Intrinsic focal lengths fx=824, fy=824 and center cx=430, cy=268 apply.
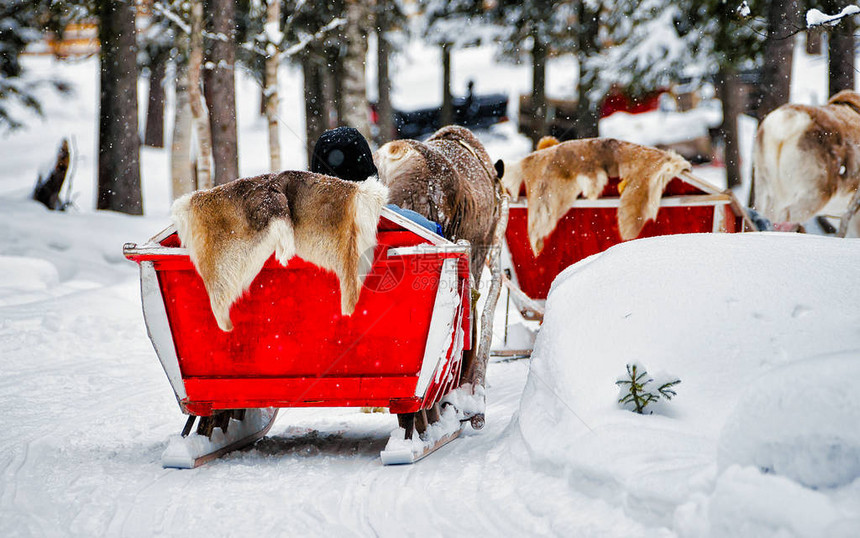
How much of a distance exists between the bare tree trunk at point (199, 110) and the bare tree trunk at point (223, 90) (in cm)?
25

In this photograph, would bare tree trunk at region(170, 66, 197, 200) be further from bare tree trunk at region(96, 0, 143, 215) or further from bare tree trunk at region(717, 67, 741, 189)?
bare tree trunk at region(717, 67, 741, 189)

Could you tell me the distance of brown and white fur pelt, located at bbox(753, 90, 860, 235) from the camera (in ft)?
27.2

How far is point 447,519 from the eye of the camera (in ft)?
10.2

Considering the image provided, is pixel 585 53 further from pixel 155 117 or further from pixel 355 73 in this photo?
pixel 155 117

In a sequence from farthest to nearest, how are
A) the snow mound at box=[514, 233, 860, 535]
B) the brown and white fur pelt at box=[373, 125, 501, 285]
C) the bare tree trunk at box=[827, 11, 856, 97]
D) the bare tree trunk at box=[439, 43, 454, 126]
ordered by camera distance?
the bare tree trunk at box=[439, 43, 454, 126]
the bare tree trunk at box=[827, 11, 856, 97]
the brown and white fur pelt at box=[373, 125, 501, 285]
the snow mound at box=[514, 233, 860, 535]

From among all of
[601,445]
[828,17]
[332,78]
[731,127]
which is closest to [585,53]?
[731,127]

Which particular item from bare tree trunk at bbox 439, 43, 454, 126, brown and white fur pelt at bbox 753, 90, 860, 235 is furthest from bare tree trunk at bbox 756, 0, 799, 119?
bare tree trunk at bbox 439, 43, 454, 126

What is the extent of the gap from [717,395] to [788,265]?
31.4 inches

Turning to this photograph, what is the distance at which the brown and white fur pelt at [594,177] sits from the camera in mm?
7035

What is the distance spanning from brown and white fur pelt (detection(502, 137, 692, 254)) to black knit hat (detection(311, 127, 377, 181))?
2.81 metres

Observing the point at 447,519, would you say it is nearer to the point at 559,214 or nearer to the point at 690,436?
the point at 690,436

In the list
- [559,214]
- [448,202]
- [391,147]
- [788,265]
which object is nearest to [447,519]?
[788,265]

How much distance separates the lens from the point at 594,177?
7.18 m

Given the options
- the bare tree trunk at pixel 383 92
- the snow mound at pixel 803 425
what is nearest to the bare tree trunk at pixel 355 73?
the bare tree trunk at pixel 383 92
